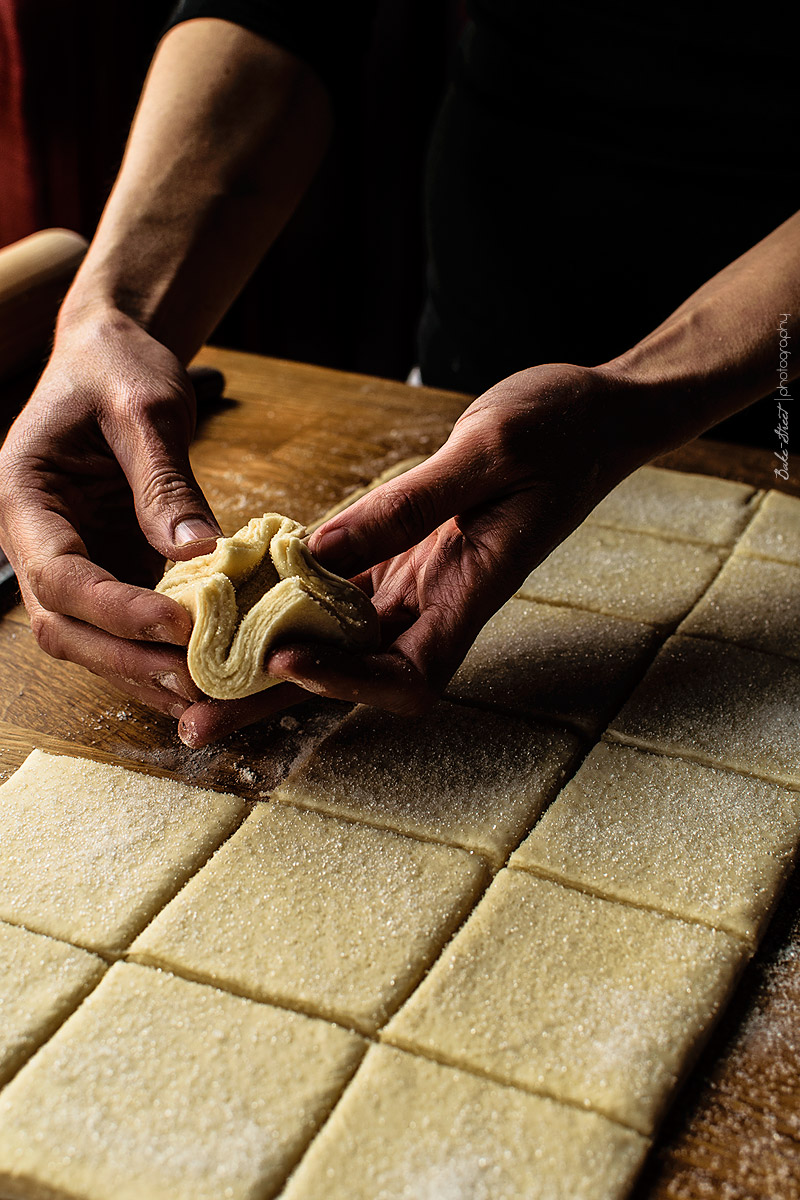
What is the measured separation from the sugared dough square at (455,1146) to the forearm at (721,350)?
1042 millimetres

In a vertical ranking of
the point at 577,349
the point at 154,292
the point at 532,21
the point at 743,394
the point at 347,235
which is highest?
the point at 532,21

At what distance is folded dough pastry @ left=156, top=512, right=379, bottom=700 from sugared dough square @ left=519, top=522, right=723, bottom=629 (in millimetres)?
652

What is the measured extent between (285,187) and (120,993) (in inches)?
70.8

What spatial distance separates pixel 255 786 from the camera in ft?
5.08

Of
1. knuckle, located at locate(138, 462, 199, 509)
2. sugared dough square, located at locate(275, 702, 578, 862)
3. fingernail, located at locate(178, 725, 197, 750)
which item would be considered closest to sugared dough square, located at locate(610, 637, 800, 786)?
sugared dough square, located at locate(275, 702, 578, 862)

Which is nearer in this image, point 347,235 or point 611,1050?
point 611,1050

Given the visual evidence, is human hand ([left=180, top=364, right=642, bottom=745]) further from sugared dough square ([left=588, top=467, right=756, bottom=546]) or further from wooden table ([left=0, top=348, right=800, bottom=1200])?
sugared dough square ([left=588, top=467, right=756, bottom=546])

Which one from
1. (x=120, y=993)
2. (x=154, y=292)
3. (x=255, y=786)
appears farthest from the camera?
(x=154, y=292)

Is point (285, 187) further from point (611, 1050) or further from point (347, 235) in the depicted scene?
point (347, 235)

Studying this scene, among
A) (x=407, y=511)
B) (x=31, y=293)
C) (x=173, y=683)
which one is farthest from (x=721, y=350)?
(x=31, y=293)

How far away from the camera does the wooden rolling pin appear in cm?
260

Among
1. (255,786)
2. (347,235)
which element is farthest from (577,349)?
(347,235)

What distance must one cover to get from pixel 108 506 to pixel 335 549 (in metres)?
0.61

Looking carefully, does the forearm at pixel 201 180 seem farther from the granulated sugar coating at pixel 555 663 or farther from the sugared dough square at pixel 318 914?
the sugared dough square at pixel 318 914
